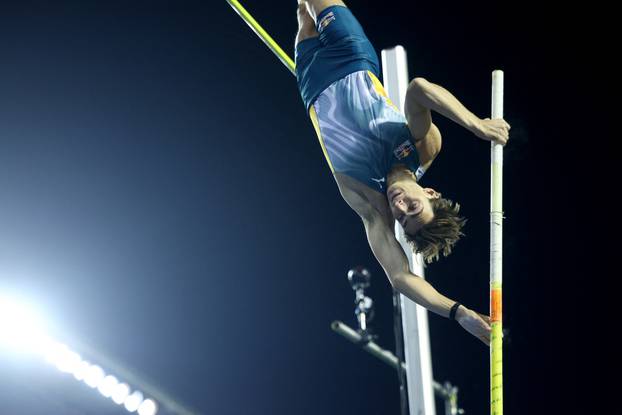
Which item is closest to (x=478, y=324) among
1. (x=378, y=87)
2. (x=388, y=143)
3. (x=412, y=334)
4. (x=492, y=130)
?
(x=492, y=130)

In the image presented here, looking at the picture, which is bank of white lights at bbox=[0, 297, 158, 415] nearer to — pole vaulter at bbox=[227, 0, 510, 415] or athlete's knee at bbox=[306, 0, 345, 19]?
pole vaulter at bbox=[227, 0, 510, 415]

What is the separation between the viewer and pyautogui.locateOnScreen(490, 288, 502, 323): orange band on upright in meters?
2.89

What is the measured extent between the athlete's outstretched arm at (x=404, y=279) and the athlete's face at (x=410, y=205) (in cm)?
15

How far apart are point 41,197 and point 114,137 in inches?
34.4

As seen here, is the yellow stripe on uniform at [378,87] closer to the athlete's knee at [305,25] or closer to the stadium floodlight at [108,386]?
the athlete's knee at [305,25]

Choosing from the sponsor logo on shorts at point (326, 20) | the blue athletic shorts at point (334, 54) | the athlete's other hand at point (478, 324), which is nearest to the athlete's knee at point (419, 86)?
the blue athletic shorts at point (334, 54)

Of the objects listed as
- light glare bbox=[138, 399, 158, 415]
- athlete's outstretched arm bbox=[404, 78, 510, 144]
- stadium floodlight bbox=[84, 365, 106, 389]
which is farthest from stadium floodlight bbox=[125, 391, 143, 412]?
athlete's outstretched arm bbox=[404, 78, 510, 144]

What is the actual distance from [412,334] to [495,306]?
1203 millimetres

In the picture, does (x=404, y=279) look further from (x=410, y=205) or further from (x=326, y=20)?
(x=326, y=20)

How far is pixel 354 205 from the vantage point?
3.63 m

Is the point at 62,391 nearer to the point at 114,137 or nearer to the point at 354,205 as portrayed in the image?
the point at 114,137

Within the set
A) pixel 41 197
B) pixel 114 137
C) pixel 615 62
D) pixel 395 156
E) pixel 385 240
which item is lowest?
pixel 385 240

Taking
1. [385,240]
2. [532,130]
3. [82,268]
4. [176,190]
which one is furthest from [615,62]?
[82,268]

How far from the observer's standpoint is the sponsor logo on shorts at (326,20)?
3756 mm
